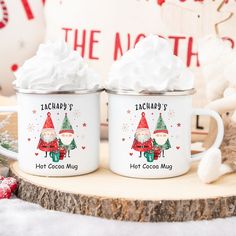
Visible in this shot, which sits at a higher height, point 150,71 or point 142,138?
point 150,71

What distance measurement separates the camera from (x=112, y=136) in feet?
2.93

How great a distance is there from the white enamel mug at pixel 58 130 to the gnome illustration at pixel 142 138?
0.25 feet

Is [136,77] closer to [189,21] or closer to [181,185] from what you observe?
[181,185]

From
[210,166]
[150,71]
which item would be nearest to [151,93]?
[150,71]

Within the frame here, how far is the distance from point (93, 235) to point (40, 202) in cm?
13

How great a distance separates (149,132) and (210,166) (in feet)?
0.35

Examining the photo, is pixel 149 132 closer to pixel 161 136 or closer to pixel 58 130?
pixel 161 136

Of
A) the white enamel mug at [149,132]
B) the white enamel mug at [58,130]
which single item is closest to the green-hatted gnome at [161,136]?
the white enamel mug at [149,132]

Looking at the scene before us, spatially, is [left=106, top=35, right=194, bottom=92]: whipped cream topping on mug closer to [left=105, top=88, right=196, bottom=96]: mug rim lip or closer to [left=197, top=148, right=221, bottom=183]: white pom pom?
[left=105, top=88, right=196, bottom=96]: mug rim lip

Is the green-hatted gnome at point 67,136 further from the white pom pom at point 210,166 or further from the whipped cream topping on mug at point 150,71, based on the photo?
the white pom pom at point 210,166

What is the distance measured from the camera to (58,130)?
2.83 ft

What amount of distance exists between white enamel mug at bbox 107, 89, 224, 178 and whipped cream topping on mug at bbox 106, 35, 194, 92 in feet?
0.04

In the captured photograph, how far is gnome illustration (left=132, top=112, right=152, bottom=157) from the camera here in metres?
0.86

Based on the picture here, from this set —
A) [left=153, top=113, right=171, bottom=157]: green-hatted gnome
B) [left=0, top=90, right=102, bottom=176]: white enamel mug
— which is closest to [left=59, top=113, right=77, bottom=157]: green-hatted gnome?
[left=0, top=90, right=102, bottom=176]: white enamel mug
